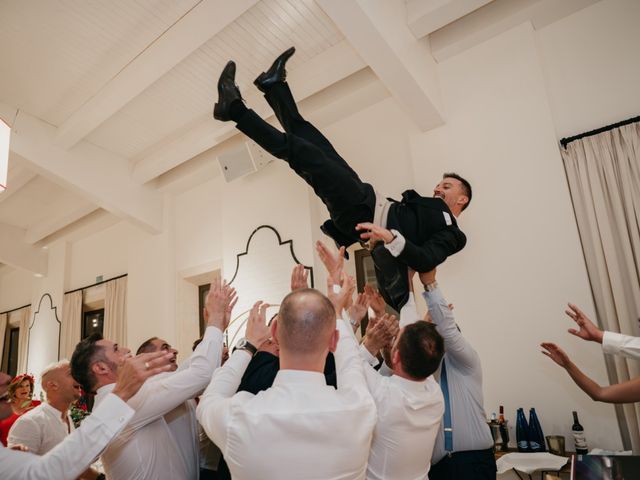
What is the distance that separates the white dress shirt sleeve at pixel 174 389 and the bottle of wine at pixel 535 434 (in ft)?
7.19

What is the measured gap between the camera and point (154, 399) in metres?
1.64

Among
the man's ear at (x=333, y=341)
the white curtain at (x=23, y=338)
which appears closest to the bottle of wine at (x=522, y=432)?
the man's ear at (x=333, y=341)

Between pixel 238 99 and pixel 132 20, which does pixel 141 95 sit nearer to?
pixel 132 20

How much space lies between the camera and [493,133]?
11.3 feet

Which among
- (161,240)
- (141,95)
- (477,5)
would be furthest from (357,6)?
(161,240)

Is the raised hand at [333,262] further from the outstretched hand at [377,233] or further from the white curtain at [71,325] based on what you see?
the white curtain at [71,325]

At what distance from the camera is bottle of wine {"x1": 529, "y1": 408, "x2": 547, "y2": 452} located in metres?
2.80

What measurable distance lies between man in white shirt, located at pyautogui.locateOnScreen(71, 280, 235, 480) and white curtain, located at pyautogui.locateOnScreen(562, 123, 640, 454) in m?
2.42

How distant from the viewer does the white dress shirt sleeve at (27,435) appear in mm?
2527

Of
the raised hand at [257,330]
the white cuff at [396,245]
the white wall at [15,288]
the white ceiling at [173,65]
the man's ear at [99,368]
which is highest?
the white ceiling at [173,65]

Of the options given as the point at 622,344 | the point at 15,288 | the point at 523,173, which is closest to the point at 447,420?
the point at 622,344

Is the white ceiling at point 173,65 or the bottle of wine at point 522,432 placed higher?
the white ceiling at point 173,65

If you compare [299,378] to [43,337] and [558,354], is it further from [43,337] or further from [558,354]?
[43,337]

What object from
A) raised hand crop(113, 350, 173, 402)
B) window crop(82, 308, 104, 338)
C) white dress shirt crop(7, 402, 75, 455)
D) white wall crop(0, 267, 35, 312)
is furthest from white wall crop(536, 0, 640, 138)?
white wall crop(0, 267, 35, 312)
